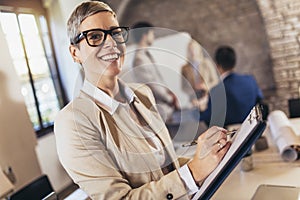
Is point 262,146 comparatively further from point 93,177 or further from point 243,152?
point 93,177

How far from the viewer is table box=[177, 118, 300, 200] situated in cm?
110

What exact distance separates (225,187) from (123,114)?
539 millimetres

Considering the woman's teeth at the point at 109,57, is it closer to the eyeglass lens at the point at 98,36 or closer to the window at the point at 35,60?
the eyeglass lens at the point at 98,36

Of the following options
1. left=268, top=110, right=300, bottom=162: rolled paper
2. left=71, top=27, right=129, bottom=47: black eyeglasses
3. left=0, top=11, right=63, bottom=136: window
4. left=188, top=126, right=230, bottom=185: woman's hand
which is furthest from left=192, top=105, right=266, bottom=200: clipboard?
left=0, top=11, right=63, bottom=136: window

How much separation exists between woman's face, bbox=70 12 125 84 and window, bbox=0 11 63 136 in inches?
34.0

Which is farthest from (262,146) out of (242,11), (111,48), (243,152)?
(242,11)

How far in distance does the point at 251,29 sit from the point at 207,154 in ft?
10.2

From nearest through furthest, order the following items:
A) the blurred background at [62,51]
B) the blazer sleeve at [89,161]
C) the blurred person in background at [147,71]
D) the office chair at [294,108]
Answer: the blazer sleeve at [89,161], the blurred person in background at [147,71], the blurred background at [62,51], the office chair at [294,108]

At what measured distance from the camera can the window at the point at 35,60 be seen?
1671mm

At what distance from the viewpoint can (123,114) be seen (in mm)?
822

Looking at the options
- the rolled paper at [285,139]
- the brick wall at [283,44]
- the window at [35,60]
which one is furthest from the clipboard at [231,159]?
the brick wall at [283,44]

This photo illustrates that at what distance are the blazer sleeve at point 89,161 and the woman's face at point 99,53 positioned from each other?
0.35 ft

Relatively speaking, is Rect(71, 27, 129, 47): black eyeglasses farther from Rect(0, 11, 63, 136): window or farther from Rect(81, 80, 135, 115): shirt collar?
Rect(0, 11, 63, 136): window

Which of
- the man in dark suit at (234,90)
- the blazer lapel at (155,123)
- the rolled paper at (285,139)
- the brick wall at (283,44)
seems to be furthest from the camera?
the brick wall at (283,44)
